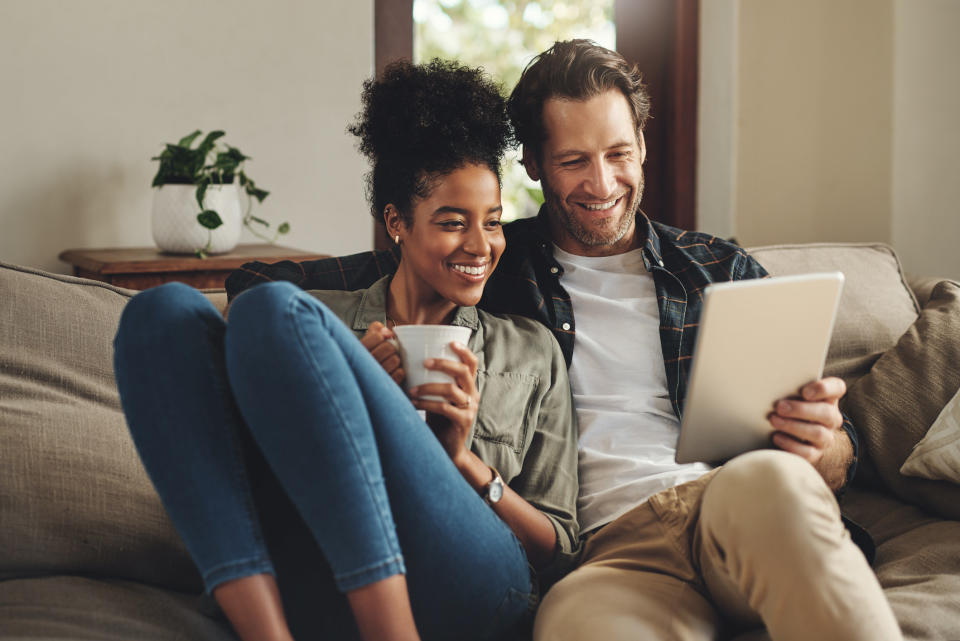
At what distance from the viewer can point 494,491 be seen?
1.20 m

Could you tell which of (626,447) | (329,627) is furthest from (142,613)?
(626,447)

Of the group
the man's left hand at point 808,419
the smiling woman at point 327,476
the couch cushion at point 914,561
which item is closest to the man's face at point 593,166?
the smiling woman at point 327,476

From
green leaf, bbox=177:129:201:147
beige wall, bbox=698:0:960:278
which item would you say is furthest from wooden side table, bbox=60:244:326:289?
beige wall, bbox=698:0:960:278

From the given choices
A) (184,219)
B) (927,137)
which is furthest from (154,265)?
(927,137)

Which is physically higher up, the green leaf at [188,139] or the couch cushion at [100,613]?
the green leaf at [188,139]

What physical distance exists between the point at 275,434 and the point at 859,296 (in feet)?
4.58

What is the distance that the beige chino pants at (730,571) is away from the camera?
0.94 m

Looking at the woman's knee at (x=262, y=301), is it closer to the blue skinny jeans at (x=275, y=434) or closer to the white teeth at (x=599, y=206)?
the blue skinny jeans at (x=275, y=434)

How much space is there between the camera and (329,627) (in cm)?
109

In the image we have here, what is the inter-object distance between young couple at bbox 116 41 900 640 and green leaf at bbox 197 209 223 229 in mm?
632

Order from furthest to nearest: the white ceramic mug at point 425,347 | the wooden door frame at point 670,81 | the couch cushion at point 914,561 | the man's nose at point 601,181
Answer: the wooden door frame at point 670,81 < the man's nose at point 601,181 < the couch cushion at point 914,561 < the white ceramic mug at point 425,347

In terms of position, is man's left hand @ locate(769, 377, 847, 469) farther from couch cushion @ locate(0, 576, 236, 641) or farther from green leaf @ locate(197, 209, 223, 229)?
green leaf @ locate(197, 209, 223, 229)

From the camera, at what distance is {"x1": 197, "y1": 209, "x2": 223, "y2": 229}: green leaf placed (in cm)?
216

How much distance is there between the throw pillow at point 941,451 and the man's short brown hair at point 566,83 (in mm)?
725
